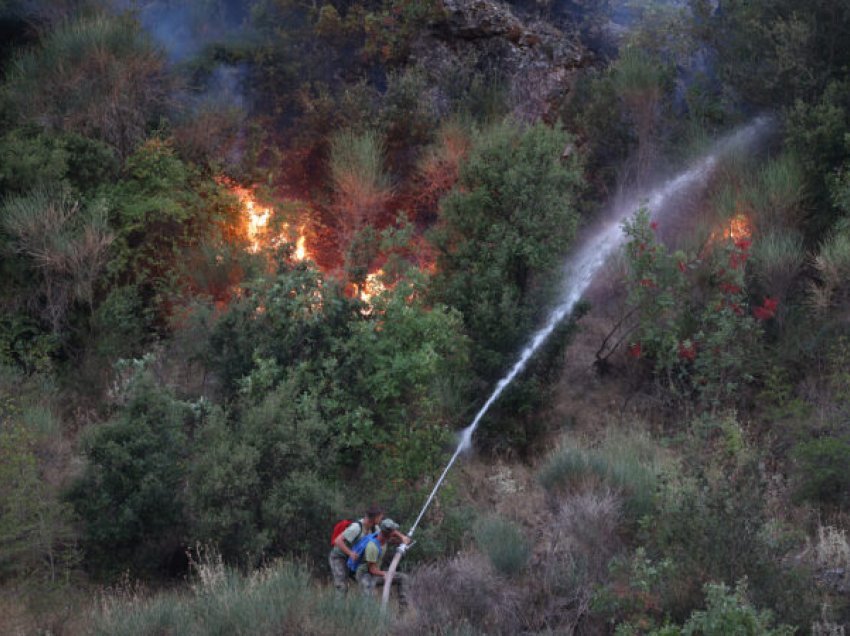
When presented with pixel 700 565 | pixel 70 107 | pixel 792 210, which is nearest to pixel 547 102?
pixel 792 210

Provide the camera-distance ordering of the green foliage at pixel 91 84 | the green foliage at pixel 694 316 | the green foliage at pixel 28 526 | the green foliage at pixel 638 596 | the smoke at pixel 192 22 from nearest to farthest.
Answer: the green foliage at pixel 638 596 < the green foliage at pixel 28 526 < the green foliage at pixel 694 316 < the green foliage at pixel 91 84 < the smoke at pixel 192 22

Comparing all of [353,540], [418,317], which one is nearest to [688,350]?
[418,317]

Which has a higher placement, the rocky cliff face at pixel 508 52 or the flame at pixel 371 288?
the rocky cliff face at pixel 508 52

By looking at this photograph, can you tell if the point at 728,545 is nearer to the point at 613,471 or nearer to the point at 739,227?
the point at 613,471

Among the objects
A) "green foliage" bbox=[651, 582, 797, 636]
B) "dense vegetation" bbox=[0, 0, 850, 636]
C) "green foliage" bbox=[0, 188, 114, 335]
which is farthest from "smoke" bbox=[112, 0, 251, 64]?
"green foliage" bbox=[651, 582, 797, 636]

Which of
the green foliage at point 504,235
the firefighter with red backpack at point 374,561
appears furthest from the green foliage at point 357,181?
the firefighter with red backpack at point 374,561

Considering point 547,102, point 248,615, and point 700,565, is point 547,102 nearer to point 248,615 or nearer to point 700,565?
point 700,565

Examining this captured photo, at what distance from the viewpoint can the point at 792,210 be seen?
17547 mm

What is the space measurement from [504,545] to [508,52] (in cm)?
1589

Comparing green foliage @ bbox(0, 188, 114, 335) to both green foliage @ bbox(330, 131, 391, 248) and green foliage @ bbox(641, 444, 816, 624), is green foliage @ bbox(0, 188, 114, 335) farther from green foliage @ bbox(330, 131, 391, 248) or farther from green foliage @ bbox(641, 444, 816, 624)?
green foliage @ bbox(641, 444, 816, 624)

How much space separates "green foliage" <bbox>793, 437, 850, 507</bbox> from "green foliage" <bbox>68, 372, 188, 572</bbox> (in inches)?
315

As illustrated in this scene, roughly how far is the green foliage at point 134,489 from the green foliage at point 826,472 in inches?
315

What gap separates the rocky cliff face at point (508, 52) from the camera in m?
22.9

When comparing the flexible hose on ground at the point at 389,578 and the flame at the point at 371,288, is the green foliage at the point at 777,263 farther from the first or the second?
the flexible hose on ground at the point at 389,578
